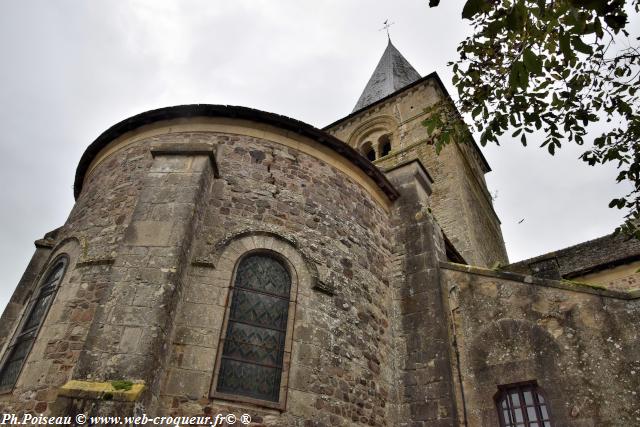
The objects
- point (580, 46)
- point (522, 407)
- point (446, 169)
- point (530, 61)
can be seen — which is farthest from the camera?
point (446, 169)

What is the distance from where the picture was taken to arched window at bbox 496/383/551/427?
600cm

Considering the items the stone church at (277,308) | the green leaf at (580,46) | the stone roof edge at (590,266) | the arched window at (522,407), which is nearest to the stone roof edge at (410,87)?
the stone roof edge at (590,266)

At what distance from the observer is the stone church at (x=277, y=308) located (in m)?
5.09

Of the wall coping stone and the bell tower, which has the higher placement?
the bell tower

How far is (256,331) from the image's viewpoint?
5.90 meters

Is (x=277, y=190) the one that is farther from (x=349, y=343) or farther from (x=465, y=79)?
(x=465, y=79)

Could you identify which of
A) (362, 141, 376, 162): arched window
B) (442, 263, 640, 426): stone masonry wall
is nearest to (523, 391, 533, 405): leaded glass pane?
(442, 263, 640, 426): stone masonry wall

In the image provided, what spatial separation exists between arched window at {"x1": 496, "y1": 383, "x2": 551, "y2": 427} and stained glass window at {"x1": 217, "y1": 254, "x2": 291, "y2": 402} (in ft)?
10.8

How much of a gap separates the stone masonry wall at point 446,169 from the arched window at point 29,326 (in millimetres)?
9894

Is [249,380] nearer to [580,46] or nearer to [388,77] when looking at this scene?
[580,46]

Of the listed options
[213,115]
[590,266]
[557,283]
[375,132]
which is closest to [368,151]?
[375,132]

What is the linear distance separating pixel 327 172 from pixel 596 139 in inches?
171

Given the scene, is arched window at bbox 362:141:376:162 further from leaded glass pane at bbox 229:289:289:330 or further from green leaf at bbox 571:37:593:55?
green leaf at bbox 571:37:593:55

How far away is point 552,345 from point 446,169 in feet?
37.2
